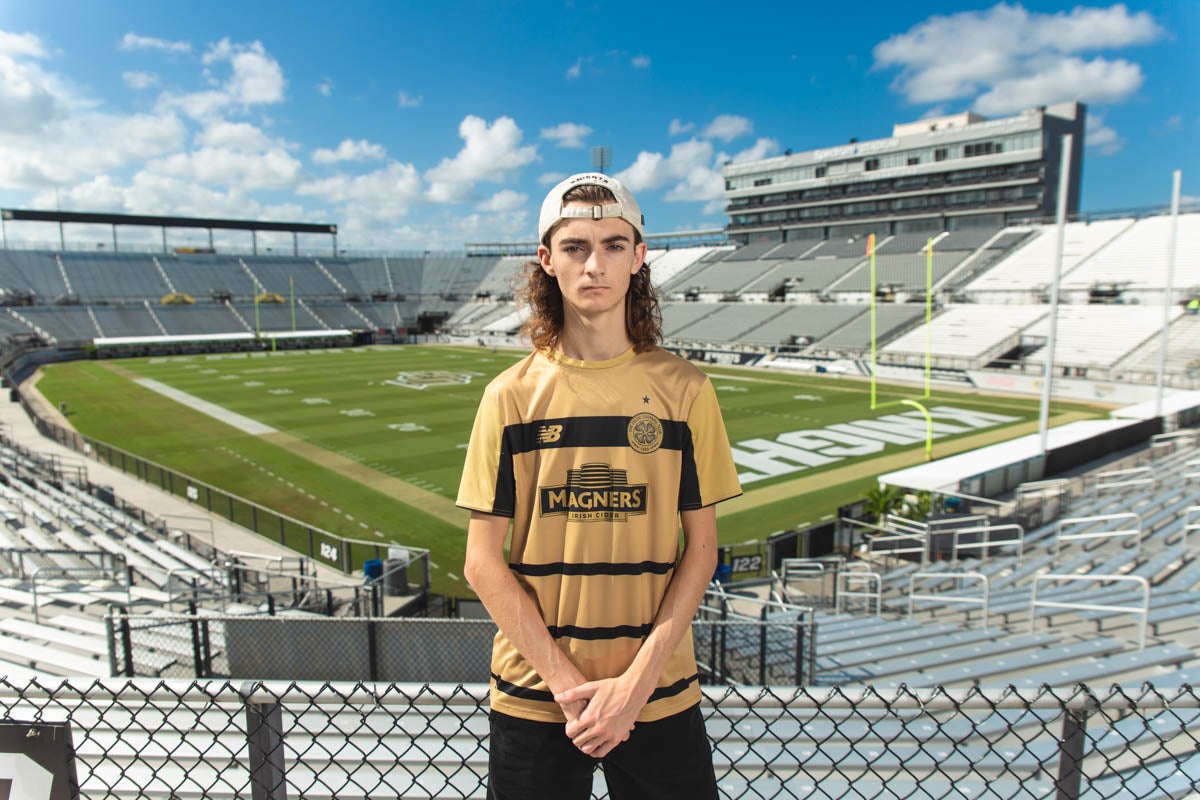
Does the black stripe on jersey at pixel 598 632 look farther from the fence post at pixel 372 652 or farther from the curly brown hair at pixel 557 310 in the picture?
the fence post at pixel 372 652

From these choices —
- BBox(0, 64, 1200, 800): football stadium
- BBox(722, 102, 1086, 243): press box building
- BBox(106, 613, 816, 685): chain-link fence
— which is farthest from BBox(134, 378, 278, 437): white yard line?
BBox(722, 102, 1086, 243): press box building

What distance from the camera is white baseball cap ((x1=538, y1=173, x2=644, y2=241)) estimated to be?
2.20 meters

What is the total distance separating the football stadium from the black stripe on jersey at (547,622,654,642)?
384 millimetres

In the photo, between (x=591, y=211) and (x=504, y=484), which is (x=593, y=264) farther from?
(x=504, y=484)

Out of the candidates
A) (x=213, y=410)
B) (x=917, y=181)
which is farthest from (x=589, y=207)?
(x=917, y=181)

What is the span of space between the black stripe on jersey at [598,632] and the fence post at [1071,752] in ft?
4.50

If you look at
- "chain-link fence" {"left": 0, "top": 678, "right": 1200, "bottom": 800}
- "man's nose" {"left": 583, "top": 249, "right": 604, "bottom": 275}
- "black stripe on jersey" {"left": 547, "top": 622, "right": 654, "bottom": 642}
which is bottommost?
"chain-link fence" {"left": 0, "top": 678, "right": 1200, "bottom": 800}

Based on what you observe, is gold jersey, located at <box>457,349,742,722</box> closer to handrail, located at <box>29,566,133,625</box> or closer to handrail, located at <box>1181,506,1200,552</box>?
handrail, located at <box>29,566,133,625</box>

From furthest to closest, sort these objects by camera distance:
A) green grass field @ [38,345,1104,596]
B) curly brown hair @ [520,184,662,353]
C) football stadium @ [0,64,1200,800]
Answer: green grass field @ [38,345,1104,596]
football stadium @ [0,64,1200,800]
curly brown hair @ [520,184,662,353]

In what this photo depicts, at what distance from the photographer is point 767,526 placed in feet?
52.2

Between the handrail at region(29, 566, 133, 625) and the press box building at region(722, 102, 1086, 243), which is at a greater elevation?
the press box building at region(722, 102, 1086, 243)

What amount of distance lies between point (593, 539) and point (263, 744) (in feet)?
4.45

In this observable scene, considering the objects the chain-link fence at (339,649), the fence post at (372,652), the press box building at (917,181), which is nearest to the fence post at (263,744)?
the chain-link fence at (339,649)

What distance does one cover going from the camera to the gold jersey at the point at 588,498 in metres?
2.12
